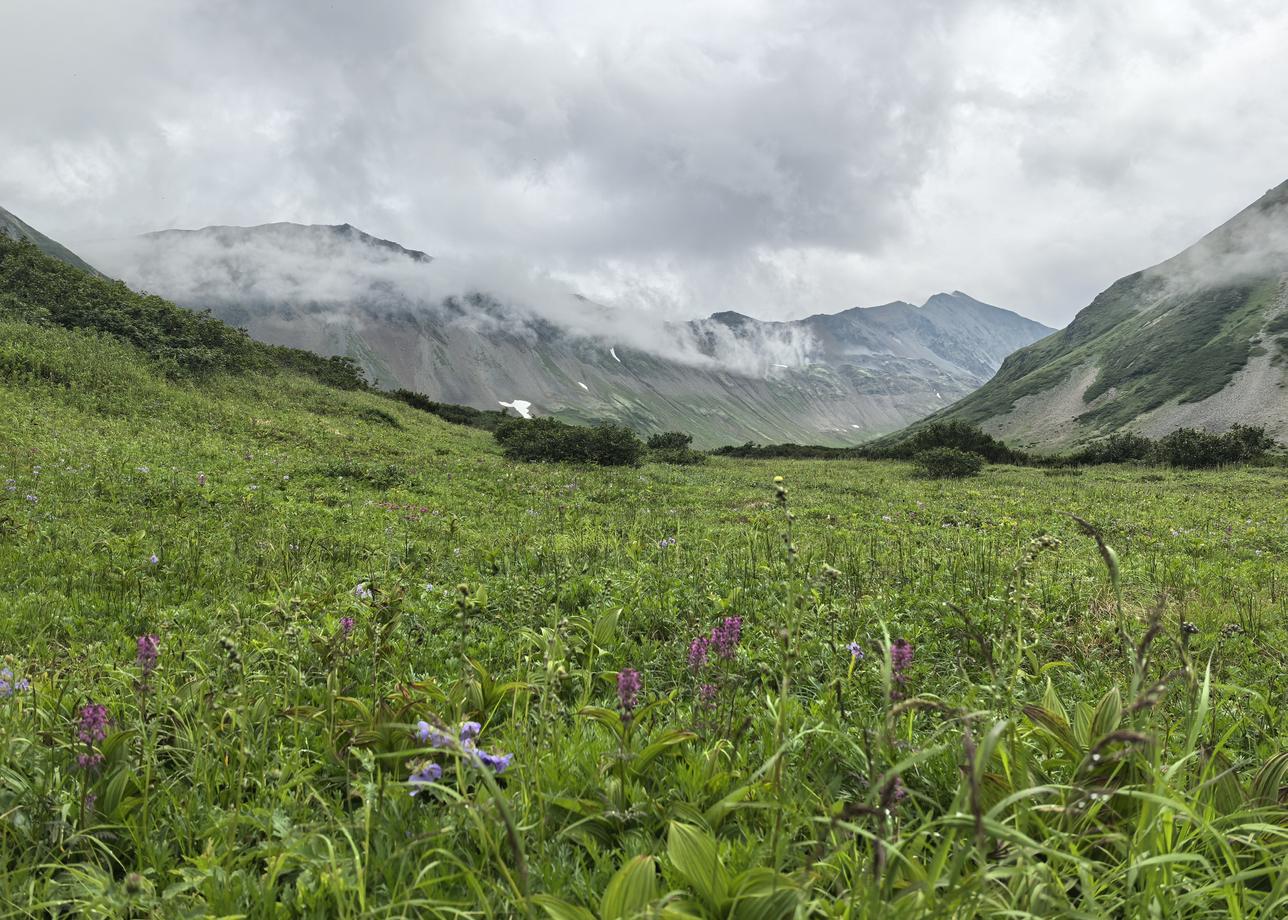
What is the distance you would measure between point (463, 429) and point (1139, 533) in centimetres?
2992

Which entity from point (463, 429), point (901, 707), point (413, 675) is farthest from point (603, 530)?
point (463, 429)

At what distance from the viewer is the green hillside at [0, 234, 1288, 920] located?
201 cm

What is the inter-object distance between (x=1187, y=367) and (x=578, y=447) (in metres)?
164

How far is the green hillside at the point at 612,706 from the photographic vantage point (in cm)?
201

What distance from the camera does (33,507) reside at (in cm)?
898

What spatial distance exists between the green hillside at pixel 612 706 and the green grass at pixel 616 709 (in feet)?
0.10

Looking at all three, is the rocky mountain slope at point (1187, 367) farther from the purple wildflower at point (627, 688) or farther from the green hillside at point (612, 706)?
the purple wildflower at point (627, 688)

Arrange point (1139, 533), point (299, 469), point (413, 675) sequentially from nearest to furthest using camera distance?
point (413, 675), point (1139, 533), point (299, 469)

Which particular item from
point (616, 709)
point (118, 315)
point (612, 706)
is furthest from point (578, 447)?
point (118, 315)

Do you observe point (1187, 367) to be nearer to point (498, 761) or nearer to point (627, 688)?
point (627, 688)

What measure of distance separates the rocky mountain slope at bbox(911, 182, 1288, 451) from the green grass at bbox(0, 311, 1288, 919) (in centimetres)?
12513

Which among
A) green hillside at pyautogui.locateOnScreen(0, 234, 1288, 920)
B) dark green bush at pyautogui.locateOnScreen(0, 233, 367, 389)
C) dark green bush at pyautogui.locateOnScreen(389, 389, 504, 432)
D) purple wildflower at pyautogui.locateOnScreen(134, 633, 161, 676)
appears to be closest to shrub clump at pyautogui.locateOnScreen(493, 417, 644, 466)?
green hillside at pyautogui.locateOnScreen(0, 234, 1288, 920)

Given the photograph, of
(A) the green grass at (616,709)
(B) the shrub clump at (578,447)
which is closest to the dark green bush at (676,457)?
(B) the shrub clump at (578,447)

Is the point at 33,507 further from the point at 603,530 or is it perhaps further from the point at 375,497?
the point at 603,530
